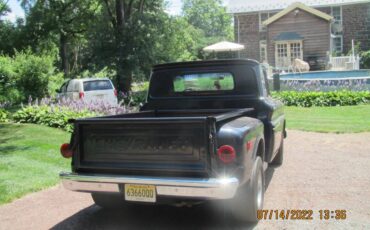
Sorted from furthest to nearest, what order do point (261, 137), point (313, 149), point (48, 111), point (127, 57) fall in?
point (127, 57)
point (48, 111)
point (313, 149)
point (261, 137)

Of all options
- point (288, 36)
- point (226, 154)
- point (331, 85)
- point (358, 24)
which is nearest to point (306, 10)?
point (288, 36)

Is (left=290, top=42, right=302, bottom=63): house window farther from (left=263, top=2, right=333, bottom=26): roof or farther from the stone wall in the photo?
the stone wall

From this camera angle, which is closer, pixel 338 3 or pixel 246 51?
pixel 338 3

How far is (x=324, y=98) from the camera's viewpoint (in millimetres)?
17047

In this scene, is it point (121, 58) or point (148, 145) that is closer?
point (148, 145)

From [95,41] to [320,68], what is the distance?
1615 centimetres

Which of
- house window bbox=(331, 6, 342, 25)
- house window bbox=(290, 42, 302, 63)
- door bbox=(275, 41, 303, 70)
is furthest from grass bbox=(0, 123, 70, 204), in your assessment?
house window bbox=(331, 6, 342, 25)

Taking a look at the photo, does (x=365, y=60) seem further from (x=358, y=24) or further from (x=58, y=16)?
(x=58, y=16)

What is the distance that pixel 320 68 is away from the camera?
3062 cm

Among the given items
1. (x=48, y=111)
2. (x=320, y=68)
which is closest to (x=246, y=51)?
(x=320, y=68)

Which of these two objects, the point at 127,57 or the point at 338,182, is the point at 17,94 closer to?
the point at 127,57

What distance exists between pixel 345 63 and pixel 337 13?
771 cm

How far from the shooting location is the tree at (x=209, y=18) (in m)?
110

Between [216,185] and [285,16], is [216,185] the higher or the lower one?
the lower one
